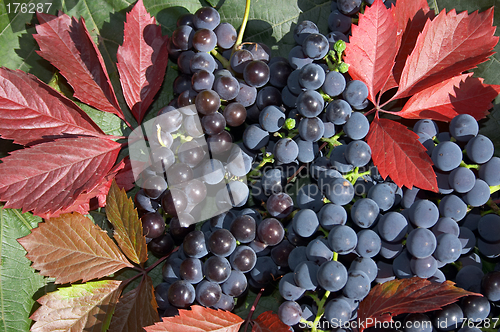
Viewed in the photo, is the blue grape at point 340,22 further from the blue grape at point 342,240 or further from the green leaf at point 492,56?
the blue grape at point 342,240

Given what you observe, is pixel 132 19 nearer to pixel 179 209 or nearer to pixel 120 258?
pixel 179 209

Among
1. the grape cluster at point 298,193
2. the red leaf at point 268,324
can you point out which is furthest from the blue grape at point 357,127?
the red leaf at point 268,324

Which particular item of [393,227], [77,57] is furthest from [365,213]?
[77,57]

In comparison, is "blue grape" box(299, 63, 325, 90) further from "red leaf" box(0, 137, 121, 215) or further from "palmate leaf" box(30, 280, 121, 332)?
"palmate leaf" box(30, 280, 121, 332)

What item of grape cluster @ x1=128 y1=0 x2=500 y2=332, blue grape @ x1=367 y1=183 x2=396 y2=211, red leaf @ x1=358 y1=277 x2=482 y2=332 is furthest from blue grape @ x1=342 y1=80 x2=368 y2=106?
red leaf @ x1=358 y1=277 x2=482 y2=332

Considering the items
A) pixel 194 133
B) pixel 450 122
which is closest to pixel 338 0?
pixel 450 122
